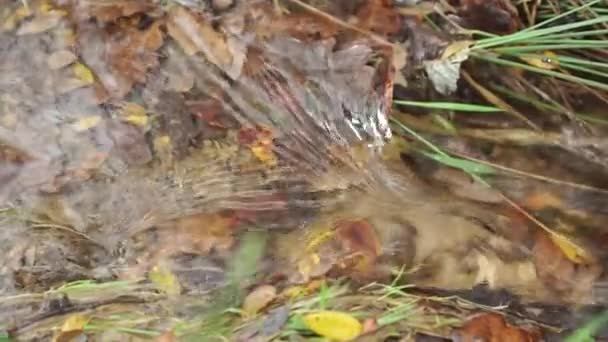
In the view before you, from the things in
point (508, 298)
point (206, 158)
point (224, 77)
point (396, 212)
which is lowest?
point (508, 298)

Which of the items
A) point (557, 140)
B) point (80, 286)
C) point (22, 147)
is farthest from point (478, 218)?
point (22, 147)

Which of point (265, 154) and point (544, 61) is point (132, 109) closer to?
point (265, 154)

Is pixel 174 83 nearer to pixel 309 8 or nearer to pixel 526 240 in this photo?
pixel 309 8

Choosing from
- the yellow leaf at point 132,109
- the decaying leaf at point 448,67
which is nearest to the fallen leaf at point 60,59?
the yellow leaf at point 132,109

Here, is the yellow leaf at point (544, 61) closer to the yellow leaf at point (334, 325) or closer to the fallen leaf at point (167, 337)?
the yellow leaf at point (334, 325)

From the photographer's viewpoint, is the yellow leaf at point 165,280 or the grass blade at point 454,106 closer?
the yellow leaf at point 165,280

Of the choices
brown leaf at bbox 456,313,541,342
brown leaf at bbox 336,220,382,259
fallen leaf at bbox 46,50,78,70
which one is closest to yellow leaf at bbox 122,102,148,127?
fallen leaf at bbox 46,50,78,70
